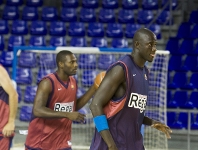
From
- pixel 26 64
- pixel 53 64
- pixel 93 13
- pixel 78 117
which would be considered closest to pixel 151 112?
pixel 53 64

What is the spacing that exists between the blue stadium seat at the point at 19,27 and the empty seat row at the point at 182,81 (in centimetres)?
391

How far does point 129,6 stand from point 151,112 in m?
6.07

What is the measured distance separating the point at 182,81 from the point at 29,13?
4500 millimetres

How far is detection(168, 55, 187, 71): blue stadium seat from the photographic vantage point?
11.7 meters

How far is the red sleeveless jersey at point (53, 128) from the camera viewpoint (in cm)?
543

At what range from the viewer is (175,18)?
45.0 ft

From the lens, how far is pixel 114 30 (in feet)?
41.7

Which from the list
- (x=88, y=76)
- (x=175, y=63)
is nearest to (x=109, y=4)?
(x=175, y=63)

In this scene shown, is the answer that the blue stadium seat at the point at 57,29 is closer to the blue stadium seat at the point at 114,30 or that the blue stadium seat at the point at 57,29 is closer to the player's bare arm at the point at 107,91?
the blue stadium seat at the point at 114,30

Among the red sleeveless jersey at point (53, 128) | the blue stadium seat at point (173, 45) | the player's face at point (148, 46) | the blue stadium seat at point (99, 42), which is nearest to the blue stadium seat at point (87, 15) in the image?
the blue stadium seat at point (99, 42)

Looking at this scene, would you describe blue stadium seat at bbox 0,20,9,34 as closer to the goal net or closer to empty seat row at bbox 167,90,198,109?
the goal net

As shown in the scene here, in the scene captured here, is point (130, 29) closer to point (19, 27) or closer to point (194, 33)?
point (194, 33)

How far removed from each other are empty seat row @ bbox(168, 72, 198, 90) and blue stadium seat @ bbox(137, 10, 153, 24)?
2172 millimetres

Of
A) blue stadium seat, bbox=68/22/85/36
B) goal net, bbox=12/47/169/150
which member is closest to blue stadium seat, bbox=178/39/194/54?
blue stadium seat, bbox=68/22/85/36
